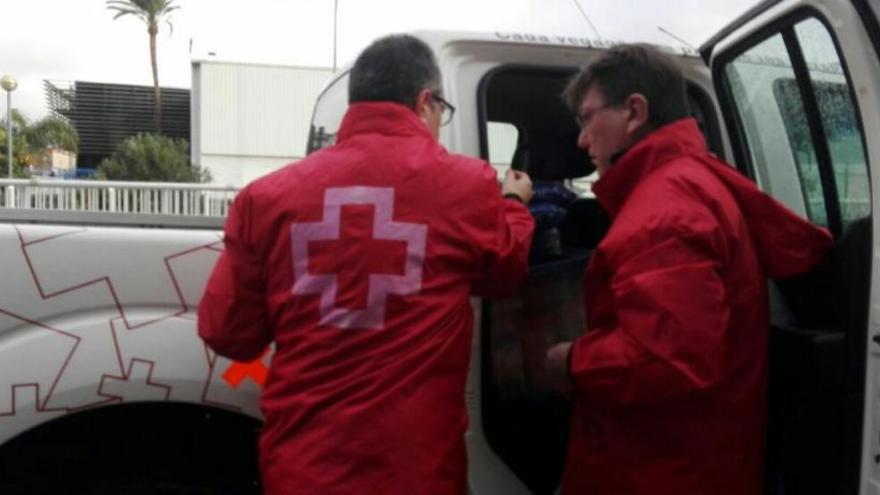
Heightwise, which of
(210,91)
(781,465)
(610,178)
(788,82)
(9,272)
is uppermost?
(210,91)

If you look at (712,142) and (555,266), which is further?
(712,142)

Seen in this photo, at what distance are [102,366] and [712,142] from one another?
1983 millimetres

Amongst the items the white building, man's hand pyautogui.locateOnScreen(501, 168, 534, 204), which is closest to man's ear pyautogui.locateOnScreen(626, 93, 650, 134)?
man's hand pyautogui.locateOnScreen(501, 168, 534, 204)

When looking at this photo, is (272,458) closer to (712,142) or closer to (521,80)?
A: (521,80)

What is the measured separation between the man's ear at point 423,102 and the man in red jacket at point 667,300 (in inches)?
15.3

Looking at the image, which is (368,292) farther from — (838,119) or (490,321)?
(838,119)

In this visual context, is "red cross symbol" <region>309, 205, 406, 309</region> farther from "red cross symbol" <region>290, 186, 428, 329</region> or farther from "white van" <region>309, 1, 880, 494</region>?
"white van" <region>309, 1, 880, 494</region>

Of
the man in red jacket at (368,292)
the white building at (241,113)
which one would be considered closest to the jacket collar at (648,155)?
the man in red jacket at (368,292)

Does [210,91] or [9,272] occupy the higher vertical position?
[210,91]

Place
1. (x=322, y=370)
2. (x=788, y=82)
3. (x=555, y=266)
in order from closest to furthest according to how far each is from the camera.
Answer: (x=322, y=370) < (x=788, y=82) < (x=555, y=266)

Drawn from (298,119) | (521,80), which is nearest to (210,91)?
(298,119)

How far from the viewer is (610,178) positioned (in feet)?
7.36

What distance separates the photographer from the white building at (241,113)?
2698cm

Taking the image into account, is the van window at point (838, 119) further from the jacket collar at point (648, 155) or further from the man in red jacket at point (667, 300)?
the jacket collar at point (648, 155)
